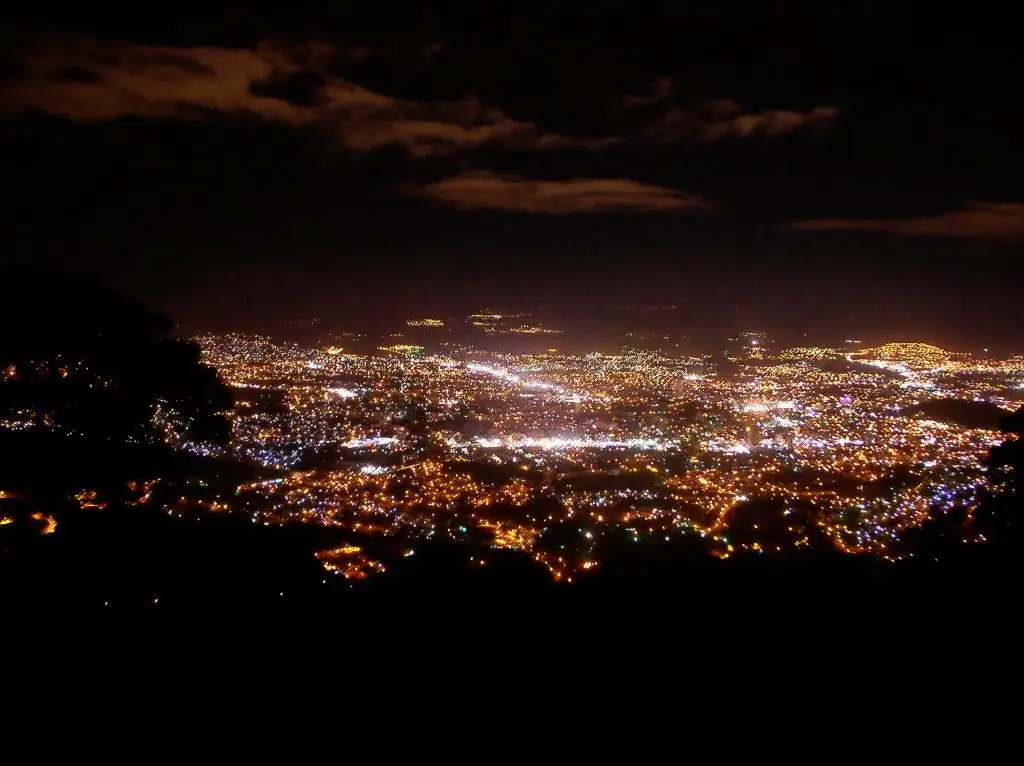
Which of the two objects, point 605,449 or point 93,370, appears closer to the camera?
point 93,370

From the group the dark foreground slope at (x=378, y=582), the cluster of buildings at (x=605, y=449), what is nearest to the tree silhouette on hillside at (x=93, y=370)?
the dark foreground slope at (x=378, y=582)

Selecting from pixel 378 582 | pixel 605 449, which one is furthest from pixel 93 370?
pixel 605 449

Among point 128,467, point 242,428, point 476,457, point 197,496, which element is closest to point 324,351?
point 242,428

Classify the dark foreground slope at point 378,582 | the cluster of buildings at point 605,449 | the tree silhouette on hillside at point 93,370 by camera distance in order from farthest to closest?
the cluster of buildings at point 605,449 → the tree silhouette on hillside at point 93,370 → the dark foreground slope at point 378,582

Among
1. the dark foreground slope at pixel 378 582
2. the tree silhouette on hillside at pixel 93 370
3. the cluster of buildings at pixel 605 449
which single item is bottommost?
the cluster of buildings at pixel 605 449

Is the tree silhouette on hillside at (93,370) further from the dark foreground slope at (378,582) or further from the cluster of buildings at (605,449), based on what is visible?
the cluster of buildings at (605,449)

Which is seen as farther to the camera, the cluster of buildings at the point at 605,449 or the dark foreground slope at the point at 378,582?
the cluster of buildings at the point at 605,449

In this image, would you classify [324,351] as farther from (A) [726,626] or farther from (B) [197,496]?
(A) [726,626]

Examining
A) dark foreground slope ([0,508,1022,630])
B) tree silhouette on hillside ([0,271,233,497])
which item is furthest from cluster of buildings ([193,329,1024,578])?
tree silhouette on hillside ([0,271,233,497])

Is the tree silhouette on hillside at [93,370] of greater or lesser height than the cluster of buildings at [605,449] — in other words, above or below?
above

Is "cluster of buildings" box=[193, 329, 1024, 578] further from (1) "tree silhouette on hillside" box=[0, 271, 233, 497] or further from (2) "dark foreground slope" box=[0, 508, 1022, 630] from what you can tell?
(1) "tree silhouette on hillside" box=[0, 271, 233, 497]

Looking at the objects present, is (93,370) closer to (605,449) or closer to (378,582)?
(378,582)
